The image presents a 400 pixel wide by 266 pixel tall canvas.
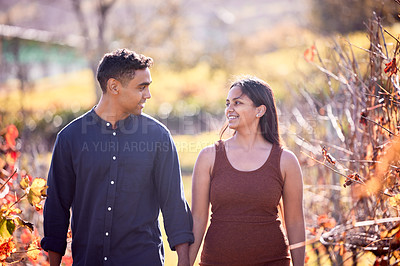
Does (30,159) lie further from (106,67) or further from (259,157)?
(259,157)

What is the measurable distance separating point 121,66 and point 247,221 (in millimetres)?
1263

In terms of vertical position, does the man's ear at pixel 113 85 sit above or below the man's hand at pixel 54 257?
above

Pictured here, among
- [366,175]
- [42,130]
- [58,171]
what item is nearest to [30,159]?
[58,171]

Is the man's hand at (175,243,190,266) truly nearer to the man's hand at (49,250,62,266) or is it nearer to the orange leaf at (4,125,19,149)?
the man's hand at (49,250,62,266)

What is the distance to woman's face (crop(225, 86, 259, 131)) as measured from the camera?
12.1ft

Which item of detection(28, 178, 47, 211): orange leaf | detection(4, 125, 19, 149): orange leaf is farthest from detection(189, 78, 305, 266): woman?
detection(4, 125, 19, 149): orange leaf

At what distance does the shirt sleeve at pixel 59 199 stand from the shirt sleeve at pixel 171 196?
0.55 m

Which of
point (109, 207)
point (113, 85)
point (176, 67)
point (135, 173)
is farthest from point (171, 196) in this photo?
point (176, 67)

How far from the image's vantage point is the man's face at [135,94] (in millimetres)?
3485

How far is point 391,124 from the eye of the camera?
3.55 m

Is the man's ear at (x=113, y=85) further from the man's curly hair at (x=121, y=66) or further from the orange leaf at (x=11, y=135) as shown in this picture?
the orange leaf at (x=11, y=135)

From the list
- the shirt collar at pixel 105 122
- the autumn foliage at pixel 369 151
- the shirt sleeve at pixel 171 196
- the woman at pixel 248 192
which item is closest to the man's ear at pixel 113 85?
the shirt collar at pixel 105 122

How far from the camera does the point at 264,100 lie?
12.3 ft

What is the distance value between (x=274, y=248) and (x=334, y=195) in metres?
1.94
